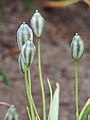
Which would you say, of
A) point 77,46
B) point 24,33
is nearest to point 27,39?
point 24,33

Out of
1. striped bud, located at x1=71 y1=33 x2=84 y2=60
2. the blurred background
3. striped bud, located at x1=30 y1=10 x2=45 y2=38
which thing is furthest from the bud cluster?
the blurred background

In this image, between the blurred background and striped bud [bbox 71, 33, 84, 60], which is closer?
striped bud [bbox 71, 33, 84, 60]

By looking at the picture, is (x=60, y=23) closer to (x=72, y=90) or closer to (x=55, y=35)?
(x=55, y=35)

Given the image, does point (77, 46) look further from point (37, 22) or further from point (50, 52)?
point (50, 52)

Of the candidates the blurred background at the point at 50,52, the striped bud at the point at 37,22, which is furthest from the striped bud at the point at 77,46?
the blurred background at the point at 50,52

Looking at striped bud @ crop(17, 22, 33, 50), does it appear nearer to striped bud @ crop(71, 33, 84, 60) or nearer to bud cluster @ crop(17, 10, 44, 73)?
bud cluster @ crop(17, 10, 44, 73)

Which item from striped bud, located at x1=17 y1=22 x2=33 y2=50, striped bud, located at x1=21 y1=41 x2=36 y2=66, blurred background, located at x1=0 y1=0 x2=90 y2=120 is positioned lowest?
blurred background, located at x1=0 y1=0 x2=90 y2=120

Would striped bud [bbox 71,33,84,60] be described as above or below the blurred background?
above
